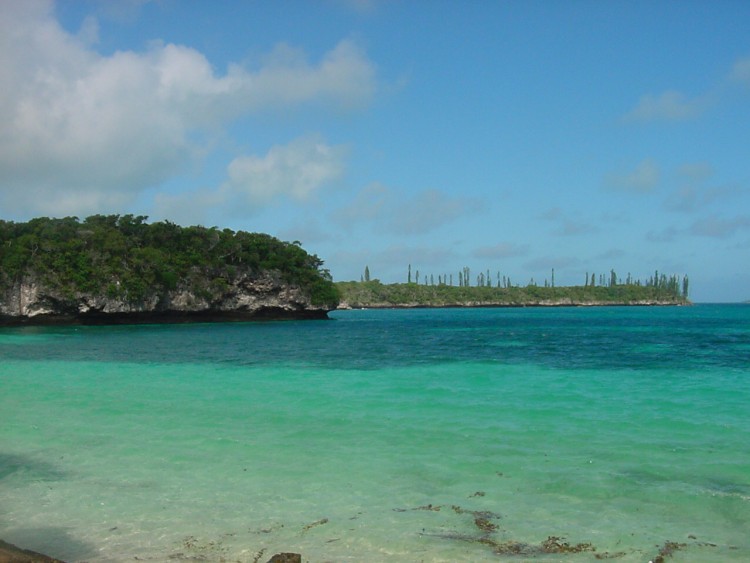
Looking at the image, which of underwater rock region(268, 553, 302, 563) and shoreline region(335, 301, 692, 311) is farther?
shoreline region(335, 301, 692, 311)

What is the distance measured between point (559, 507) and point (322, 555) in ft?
9.38

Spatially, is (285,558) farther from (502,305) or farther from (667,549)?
(502,305)

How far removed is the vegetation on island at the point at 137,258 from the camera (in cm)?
4950

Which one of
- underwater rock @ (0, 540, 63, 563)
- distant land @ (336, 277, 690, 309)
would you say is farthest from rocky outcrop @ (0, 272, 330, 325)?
distant land @ (336, 277, 690, 309)

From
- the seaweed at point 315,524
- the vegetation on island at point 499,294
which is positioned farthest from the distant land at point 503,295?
the seaweed at point 315,524

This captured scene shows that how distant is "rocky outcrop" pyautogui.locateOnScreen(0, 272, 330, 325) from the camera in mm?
49188

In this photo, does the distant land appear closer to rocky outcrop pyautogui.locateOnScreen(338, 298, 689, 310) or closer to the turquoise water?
rocky outcrop pyautogui.locateOnScreen(338, 298, 689, 310)

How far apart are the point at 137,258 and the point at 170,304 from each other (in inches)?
205

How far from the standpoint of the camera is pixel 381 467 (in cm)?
831

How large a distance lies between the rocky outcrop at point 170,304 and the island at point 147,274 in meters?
0.08

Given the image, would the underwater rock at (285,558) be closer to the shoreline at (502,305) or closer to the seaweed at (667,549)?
the seaweed at (667,549)

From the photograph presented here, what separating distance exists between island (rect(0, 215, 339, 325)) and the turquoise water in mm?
36786

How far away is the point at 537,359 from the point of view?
22562 millimetres

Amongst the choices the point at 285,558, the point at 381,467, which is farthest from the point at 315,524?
the point at 381,467
